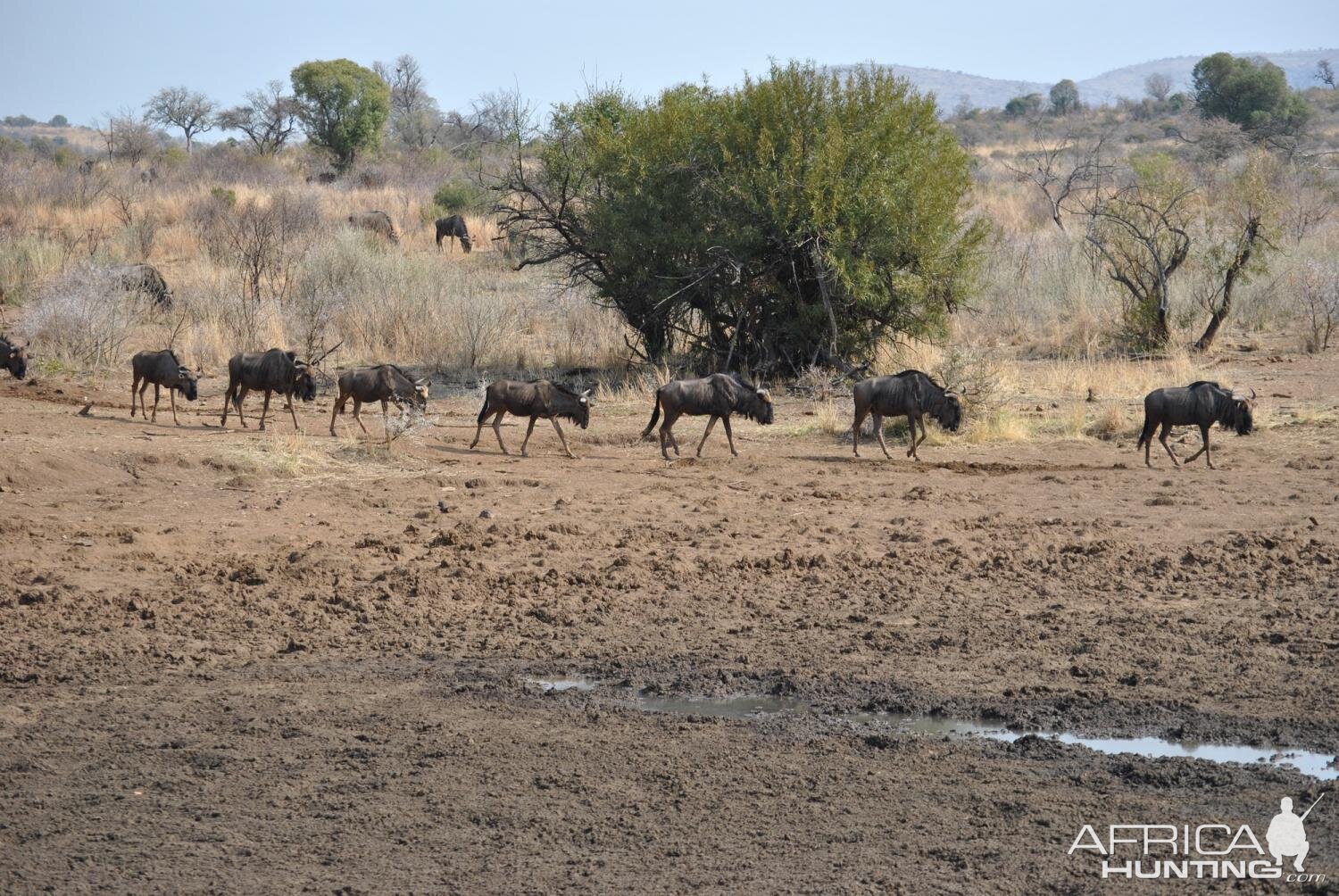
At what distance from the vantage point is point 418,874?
5496 millimetres

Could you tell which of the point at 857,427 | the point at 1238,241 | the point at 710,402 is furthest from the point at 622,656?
the point at 1238,241

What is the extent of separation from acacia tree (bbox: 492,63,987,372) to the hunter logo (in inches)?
521

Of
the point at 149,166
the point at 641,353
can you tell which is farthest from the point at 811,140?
the point at 149,166

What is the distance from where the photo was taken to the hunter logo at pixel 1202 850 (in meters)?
5.45

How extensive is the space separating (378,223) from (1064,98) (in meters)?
63.0

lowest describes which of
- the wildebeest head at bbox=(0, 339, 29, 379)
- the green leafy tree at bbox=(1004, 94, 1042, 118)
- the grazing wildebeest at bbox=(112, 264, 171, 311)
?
the wildebeest head at bbox=(0, 339, 29, 379)

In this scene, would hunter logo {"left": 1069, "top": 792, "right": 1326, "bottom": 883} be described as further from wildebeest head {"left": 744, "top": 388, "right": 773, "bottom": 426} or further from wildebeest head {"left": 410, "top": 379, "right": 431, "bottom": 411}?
wildebeest head {"left": 410, "top": 379, "right": 431, "bottom": 411}

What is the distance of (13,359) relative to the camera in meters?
18.0

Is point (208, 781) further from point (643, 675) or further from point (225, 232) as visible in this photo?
point (225, 232)

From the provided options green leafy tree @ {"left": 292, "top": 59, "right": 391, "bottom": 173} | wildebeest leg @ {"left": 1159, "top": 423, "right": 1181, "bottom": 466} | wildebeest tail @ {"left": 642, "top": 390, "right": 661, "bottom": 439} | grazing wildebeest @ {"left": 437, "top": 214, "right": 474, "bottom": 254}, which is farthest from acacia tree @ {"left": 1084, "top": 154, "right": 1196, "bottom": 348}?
green leafy tree @ {"left": 292, "top": 59, "right": 391, "bottom": 173}

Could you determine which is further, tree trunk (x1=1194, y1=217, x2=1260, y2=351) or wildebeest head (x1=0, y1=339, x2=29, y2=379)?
tree trunk (x1=1194, y1=217, x2=1260, y2=351)

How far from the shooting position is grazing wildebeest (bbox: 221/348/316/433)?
51.1 ft

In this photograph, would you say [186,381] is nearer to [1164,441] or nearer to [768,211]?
[768,211]

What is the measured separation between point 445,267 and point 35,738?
2233 centimetres
